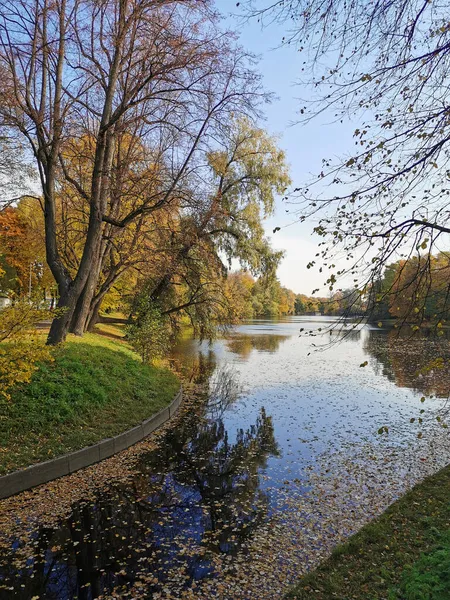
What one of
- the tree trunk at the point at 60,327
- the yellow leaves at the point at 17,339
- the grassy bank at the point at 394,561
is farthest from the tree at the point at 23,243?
the grassy bank at the point at 394,561

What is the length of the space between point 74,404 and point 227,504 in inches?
166

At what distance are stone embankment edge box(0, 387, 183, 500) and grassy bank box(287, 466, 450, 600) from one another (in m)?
4.25

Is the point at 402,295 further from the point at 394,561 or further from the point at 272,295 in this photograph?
the point at 272,295

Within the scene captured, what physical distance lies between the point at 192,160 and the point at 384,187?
12518 mm

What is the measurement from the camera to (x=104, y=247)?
15.4 meters

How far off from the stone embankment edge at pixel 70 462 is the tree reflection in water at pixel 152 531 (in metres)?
0.68

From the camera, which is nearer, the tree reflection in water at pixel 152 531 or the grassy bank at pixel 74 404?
the tree reflection in water at pixel 152 531

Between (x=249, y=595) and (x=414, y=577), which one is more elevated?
(x=414, y=577)

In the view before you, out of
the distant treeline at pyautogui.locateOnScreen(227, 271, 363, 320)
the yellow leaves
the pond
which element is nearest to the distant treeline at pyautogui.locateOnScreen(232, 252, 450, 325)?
the distant treeline at pyautogui.locateOnScreen(227, 271, 363, 320)

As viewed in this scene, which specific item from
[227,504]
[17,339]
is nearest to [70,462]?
[17,339]

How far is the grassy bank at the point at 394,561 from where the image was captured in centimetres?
335

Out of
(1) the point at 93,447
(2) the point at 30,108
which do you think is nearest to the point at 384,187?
(1) the point at 93,447

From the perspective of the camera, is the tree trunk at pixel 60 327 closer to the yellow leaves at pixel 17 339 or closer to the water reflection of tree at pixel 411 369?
the yellow leaves at pixel 17 339

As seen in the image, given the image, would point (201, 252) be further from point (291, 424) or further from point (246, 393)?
point (291, 424)
